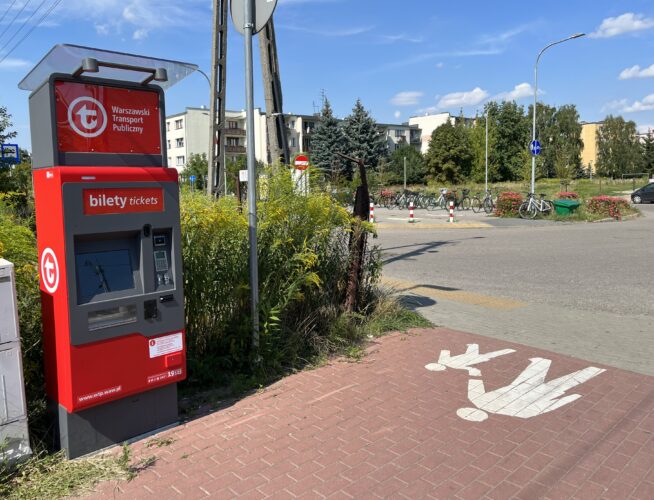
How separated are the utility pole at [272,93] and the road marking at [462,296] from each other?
273cm

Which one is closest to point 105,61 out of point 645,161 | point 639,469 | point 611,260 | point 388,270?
point 639,469

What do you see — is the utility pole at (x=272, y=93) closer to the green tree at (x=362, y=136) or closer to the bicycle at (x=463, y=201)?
the bicycle at (x=463, y=201)

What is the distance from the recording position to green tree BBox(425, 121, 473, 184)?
64.8 metres

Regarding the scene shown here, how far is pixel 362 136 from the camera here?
4938 cm

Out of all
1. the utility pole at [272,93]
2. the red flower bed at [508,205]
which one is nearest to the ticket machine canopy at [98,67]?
the utility pole at [272,93]

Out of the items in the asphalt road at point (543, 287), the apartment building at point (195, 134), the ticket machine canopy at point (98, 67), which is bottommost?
the asphalt road at point (543, 287)

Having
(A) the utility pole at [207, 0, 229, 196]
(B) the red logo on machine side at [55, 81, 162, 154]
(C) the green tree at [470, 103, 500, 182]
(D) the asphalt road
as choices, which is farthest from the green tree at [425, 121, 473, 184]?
(B) the red logo on machine side at [55, 81, 162, 154]

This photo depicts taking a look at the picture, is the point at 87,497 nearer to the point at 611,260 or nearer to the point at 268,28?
the point at 268,28

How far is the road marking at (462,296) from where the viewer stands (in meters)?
7.64

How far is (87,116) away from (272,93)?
198 inches

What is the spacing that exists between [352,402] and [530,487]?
146 cm

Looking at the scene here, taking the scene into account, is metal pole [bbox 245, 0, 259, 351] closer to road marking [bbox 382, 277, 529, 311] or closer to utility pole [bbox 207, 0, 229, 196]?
road marking [bbox 382, 277, 529, 311]

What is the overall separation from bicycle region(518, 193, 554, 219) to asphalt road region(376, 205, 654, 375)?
553 centimetres

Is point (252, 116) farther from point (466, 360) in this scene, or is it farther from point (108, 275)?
point (466, 360)
